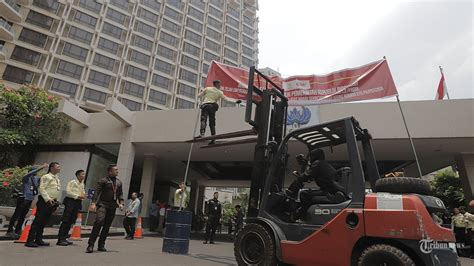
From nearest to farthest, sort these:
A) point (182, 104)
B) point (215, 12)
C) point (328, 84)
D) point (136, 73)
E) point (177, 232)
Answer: point (177, 232)
point (328, 84)
point (136, 73)
point (182, 104)
point (215, 12)

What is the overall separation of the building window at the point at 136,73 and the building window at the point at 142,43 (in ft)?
14.9

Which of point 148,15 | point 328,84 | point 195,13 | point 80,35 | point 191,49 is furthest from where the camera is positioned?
point 195,13

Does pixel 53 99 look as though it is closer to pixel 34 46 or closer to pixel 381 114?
pixel 381 114

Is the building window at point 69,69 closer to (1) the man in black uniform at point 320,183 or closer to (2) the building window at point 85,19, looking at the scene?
(2) the building window at point 85,19

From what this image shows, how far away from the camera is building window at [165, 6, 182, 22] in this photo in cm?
6060

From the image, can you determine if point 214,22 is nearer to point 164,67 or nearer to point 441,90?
point 164,67

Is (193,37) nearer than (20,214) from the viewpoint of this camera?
No

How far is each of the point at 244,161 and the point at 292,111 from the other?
682 cm

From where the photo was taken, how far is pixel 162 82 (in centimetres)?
5522

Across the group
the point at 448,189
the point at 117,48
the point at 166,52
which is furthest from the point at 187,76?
the point at 448,189

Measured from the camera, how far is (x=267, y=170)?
5.58 meters

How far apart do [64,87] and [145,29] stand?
18.5 metres

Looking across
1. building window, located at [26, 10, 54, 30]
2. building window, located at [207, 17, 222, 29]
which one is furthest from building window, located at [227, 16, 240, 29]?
building window, located at [26, 10, 54, 30]

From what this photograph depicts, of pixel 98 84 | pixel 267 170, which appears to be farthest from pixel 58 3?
pixel 267 170
